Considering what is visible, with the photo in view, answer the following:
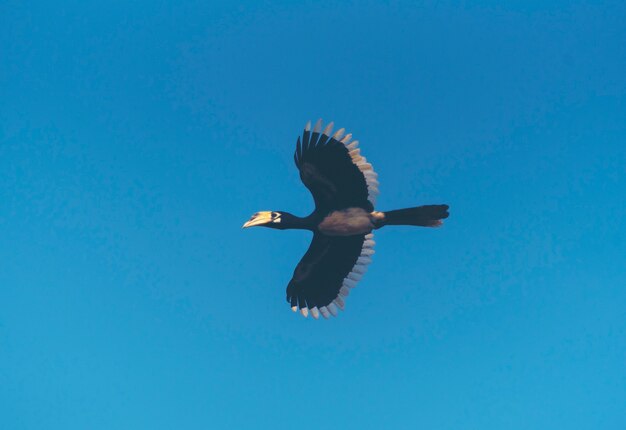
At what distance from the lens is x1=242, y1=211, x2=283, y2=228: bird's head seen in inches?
463

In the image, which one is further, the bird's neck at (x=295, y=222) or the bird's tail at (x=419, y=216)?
the bird's neck at (x=295, y=222)

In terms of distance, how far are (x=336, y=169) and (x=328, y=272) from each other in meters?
2.39

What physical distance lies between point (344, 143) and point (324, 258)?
262 centimetres

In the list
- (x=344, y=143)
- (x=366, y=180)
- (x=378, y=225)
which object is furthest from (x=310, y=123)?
(x=378, y=225)

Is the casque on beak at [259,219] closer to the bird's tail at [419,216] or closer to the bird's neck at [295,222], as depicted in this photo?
the bird's neck at [295,222]

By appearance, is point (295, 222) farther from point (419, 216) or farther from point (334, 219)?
point (419, 216)

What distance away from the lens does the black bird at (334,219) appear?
1130cm

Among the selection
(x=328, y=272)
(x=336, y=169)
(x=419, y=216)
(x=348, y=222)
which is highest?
(x=336, y=169)

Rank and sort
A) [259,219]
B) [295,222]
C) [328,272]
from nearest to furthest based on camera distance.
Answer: [259,219] → [295,222] → [328,272]

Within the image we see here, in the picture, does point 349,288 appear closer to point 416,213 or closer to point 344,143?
point 416,213

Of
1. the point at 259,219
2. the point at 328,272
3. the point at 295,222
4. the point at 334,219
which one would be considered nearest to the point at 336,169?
the point at 334,219

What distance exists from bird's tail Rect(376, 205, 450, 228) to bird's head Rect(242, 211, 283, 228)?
6.30ft

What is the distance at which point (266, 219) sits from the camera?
11844mm

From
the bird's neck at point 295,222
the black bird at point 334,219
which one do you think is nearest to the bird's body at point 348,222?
the black bird at point 334,219
